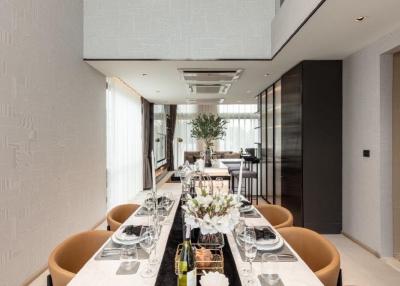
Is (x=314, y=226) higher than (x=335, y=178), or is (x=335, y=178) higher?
(x=335, y=178)

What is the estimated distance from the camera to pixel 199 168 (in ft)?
13.9

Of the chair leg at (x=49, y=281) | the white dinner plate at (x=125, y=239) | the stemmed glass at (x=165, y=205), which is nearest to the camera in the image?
the chair leg at (x=49, y=281)

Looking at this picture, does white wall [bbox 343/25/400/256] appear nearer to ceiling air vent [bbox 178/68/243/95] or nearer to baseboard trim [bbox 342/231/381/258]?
baseboard trim [bbox 342/231/381/258]

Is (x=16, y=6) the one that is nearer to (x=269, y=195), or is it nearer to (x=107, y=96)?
(x=107, y=96)

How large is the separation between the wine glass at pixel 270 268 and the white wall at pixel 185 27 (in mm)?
2991

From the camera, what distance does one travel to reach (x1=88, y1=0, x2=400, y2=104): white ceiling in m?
2.66

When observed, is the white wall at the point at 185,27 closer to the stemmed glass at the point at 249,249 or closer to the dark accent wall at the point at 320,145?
the dark accent wall at the point at 320,145

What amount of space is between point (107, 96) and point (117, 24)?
1674 millimetres

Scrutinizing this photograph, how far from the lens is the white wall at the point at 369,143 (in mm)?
3447

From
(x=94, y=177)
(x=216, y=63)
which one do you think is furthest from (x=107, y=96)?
(x=216, y=63)

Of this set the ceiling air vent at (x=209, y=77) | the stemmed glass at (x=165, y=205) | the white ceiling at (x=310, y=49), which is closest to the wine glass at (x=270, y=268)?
the stemmed glass at (x=165, y=205)

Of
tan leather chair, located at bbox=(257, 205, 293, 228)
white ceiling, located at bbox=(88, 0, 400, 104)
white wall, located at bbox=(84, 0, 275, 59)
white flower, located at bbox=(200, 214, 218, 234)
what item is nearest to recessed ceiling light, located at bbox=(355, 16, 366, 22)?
white ceiling, located at bbox=(88, 0, 400, 104)

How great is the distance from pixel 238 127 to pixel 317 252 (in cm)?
1151

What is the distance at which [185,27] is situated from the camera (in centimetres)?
407
